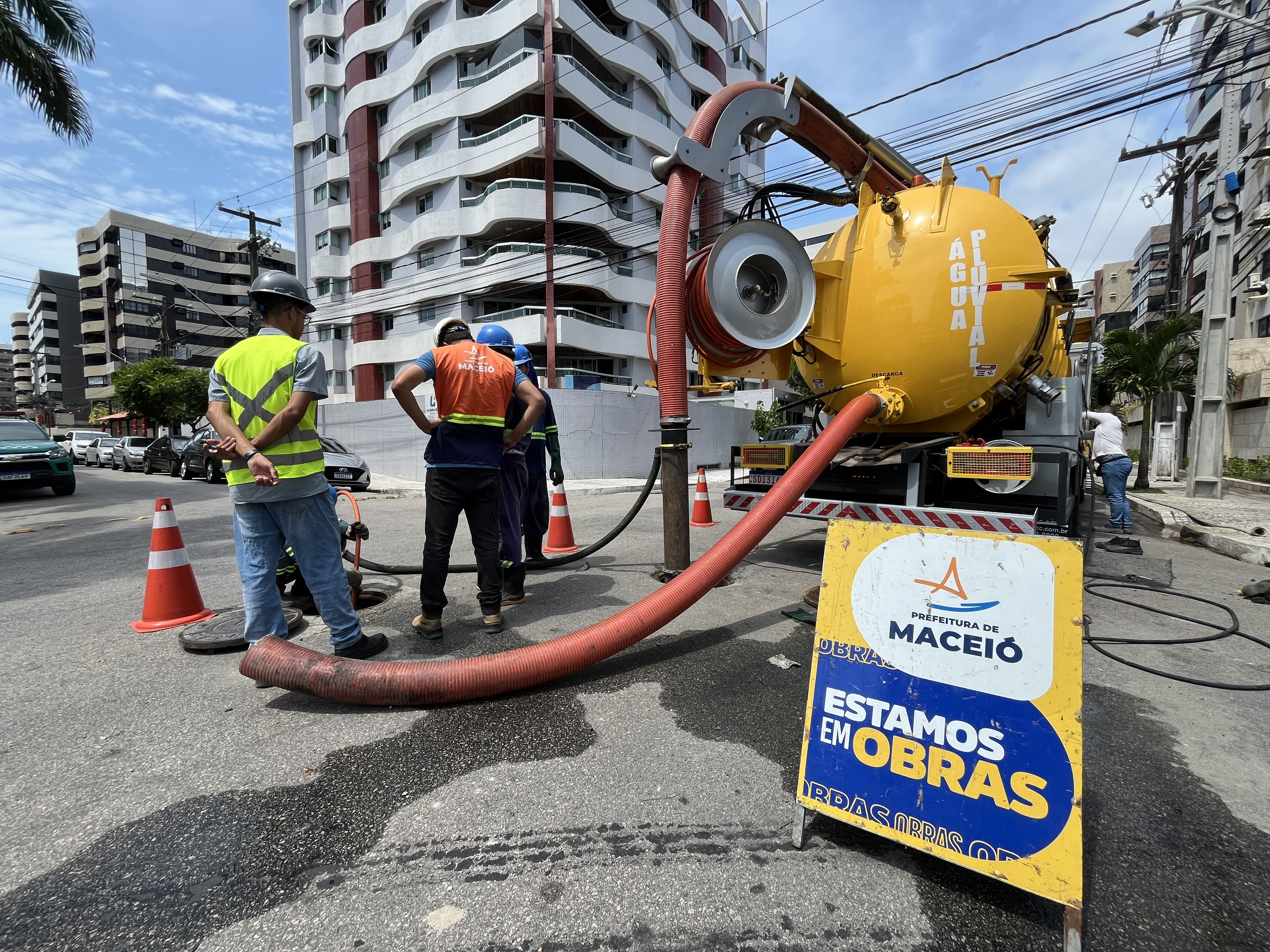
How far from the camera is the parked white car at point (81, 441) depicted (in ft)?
85.5

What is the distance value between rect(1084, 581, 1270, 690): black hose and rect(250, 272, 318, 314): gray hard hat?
477 centimetres

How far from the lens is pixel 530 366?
4.89 meters

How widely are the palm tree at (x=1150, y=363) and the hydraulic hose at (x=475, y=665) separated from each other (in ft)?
48.7

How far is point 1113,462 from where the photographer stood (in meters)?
7.59

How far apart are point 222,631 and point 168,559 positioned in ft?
2.46

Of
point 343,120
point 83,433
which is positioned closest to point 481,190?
point 343,120

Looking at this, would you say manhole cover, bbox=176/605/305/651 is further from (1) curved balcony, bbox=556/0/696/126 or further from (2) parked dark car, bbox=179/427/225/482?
(1) curved balcony, bbox=556/0/696/126

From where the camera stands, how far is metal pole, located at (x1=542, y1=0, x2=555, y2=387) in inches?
870

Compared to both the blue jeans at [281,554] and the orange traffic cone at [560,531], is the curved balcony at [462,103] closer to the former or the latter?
the orange traffic cone at [560,531]

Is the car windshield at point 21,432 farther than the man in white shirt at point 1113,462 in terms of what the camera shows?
Yes

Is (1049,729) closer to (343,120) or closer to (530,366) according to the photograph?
(530,366)

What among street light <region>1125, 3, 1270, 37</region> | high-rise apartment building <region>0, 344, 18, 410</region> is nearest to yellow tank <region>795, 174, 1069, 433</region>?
street light <region>1125, 3, 1270, 37</region>

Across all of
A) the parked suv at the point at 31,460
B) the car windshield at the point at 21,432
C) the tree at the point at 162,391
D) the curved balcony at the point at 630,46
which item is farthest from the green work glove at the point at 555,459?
the tree at the point at 162,391

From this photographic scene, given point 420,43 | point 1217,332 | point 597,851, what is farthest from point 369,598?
point 420,43
